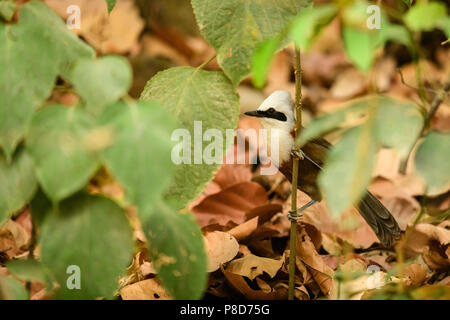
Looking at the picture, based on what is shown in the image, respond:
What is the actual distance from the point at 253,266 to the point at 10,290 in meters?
1.03

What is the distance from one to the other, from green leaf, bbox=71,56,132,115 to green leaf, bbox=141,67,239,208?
550 millimetres

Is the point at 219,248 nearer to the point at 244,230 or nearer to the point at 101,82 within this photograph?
the point at 244,230

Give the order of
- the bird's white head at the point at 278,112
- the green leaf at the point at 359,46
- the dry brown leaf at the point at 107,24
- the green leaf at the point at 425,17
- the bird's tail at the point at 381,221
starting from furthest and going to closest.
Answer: the dry brown leaf at the point at 107,24 → the bird's white head at the point at 278,112 → the bird's tail at the point at 381,221 → the green leaf at the point at 425,17 → the green leaf at the point at 359,46

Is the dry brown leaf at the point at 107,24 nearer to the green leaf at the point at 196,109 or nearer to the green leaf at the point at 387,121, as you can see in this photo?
the green leaf at the point at 196,109

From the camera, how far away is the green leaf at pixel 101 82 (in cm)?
128

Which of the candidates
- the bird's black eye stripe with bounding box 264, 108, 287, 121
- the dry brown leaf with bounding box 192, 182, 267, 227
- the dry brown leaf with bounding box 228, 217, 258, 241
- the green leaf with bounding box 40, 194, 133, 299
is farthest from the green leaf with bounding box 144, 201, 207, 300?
the dry brown leaf with bounding box 192, 182, 267, 227

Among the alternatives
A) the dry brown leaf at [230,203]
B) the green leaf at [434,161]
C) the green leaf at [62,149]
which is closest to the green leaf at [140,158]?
the green leaf at [62,149]

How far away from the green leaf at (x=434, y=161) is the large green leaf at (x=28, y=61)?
858mm

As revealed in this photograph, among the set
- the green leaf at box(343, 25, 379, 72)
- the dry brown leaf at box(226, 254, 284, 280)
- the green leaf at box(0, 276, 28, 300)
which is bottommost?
the dry brown leaf at box(226, 254, 284, 280)

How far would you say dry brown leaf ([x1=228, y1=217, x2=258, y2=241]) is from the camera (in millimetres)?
2539

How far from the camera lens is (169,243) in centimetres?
152

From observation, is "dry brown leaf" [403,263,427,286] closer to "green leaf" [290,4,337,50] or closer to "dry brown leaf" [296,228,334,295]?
"dry brown leaf" [296,228,334,295]

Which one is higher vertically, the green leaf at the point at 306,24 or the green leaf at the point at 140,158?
the green leaf at the point at 306,24

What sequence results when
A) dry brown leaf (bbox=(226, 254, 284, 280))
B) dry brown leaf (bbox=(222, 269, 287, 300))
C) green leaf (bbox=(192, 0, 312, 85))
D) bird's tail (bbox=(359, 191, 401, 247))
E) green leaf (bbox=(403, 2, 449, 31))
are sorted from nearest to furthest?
1. green leaf (bbox=(403, 2, 449, 31))
2. green leaf (bbox=(192, 0, 312, 85))
3. dry brown leaf (bbox=(222, 269, 287, 300))
4. dry brown leaf (bbox=(226, 254, 284, 280))
5. bird's tail (bbox=(359, 191, 401, 247))
